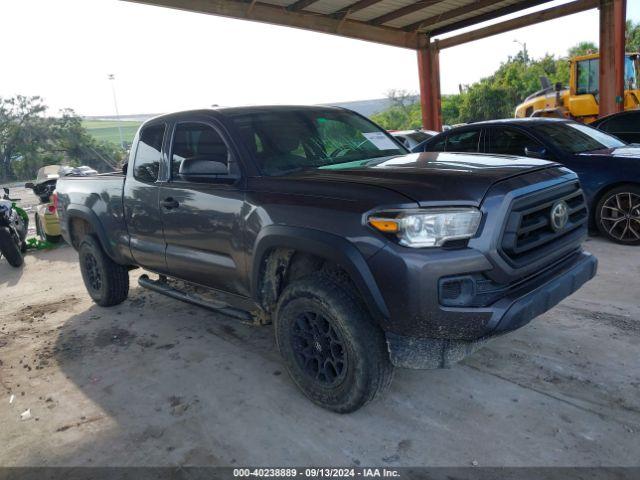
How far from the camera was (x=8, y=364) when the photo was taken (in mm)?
4133

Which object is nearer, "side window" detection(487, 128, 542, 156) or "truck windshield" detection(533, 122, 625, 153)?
"truck windshield" detection(533, 122, 625, 153)

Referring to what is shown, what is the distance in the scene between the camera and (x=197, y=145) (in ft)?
12.3

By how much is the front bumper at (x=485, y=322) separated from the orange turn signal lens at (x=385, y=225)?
485 millimetres

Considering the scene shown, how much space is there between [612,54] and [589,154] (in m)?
6.26

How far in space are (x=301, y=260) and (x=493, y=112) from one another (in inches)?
1399

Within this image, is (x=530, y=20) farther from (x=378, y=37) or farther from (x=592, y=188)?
(x=592, y=188)

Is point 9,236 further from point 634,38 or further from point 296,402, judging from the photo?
point 634,38

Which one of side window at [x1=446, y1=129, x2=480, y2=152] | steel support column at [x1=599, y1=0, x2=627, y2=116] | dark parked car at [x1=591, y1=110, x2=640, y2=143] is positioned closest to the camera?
side window at [x1=446, y1=129, x2=480, y2=152]

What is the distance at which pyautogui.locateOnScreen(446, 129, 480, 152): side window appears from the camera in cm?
672

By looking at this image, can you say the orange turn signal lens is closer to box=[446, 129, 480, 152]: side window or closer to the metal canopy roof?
box=[446, 129, 480, 152]: side window

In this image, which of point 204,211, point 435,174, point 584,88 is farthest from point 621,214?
point 584,88

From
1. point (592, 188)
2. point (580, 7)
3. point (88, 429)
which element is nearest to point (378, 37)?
point (580, 7)

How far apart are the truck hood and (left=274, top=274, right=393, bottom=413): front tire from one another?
63 centimetres

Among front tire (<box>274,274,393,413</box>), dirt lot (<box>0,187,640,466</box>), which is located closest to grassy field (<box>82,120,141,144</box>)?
dirt lot (<box>0,187,640,466</box>)
